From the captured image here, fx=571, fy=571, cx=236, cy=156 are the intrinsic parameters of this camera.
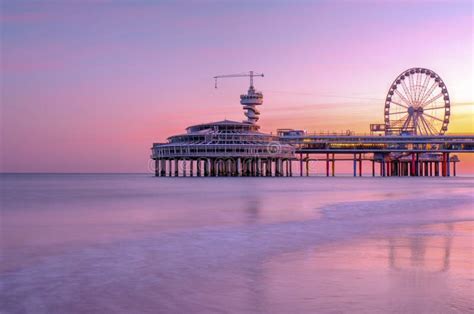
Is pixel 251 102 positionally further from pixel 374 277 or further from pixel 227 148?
pixel 374 277

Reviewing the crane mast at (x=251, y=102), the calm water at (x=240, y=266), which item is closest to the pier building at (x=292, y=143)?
the crane mast at (x=251, y=102)

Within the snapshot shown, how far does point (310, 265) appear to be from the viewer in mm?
12633

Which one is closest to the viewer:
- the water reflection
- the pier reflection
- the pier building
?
the pier reflection

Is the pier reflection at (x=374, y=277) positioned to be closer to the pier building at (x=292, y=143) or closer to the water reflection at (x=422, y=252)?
the water reflection at (x=422, y=252)

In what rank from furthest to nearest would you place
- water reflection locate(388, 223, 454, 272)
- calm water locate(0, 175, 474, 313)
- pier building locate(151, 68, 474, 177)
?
pier building locate(151, 68, 474, 177)
water reflection locate(388, 223, 454, 272)
calm water locate(0, 175, 474, 313)

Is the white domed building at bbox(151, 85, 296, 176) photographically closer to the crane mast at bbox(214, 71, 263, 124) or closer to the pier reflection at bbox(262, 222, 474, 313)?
the crane mast at bbox(214, 71, 263, 124)

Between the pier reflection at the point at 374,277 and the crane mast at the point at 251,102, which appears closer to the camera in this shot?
the pier reflection at the point at 374,277

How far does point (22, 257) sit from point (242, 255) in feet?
18.3

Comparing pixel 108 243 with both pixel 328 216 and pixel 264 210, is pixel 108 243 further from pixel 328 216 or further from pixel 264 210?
pixel 264 210

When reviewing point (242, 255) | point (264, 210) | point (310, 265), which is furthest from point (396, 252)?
point (264, 210)

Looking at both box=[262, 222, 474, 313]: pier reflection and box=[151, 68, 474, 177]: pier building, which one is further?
box=[151, 68, 474, 177]: pier building

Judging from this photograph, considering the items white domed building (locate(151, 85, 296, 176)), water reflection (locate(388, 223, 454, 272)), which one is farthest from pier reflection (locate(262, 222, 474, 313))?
white domed building (locate(151, 85, 296, 176))

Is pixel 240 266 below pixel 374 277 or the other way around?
below

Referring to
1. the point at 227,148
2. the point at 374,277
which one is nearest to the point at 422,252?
the point at 374,277
